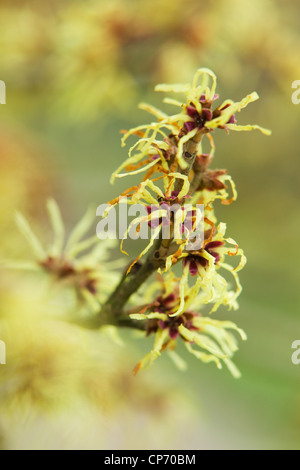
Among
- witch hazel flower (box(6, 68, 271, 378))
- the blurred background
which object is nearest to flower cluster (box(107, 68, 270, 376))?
witch hazel flower (box(6, 68, 271, 378))

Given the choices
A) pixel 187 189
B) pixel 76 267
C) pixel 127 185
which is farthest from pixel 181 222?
pixel 127 185

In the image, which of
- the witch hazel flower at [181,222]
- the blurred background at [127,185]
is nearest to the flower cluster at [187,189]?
the witch hazel flower at [181,222]

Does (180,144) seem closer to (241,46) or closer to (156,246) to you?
(156,246)

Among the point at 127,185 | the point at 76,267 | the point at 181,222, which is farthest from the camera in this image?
the point at 127,185

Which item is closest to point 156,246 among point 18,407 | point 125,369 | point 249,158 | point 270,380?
point 18,407

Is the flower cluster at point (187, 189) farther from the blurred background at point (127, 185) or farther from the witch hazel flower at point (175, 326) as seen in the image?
the blurred background at point (127, 185)

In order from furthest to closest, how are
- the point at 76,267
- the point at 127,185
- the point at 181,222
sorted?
the point at 127,185 < the point at 76,267 < the point at 181,222

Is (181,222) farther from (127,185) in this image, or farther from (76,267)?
(127,185)

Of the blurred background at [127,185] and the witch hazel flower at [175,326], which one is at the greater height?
the blurred background at [127,185]

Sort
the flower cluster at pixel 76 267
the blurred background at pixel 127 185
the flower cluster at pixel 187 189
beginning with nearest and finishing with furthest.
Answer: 1. the flower cluster at pixel 187 189
2. the flower cluster at pixel 76 267
3. the blurred background at pixel 127 185
